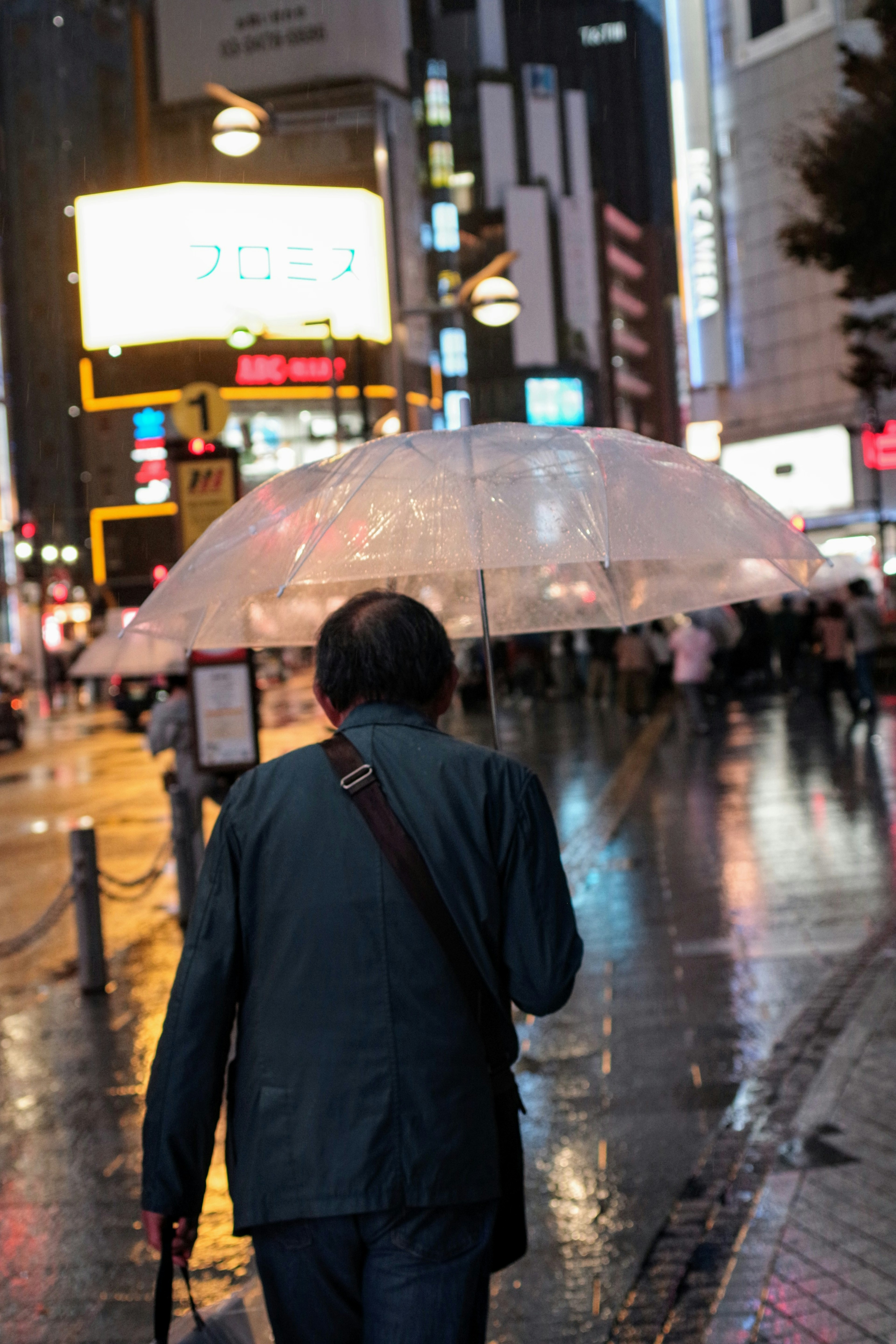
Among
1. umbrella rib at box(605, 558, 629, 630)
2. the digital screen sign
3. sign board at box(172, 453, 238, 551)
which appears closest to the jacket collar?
umbrella rib at box(605, 558, 629, 630)

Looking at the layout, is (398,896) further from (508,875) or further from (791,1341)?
(791,1341)

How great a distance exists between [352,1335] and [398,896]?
739 millimetres

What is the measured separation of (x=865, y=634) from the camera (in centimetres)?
2086

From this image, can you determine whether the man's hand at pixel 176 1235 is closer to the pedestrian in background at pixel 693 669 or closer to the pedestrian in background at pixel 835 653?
the pedestrian in background at pixel 693 669

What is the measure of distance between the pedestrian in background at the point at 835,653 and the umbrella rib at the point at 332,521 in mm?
18854

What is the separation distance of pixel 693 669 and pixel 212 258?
12.0m

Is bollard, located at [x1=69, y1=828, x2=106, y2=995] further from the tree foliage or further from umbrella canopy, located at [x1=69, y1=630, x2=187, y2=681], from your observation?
the tree foliage

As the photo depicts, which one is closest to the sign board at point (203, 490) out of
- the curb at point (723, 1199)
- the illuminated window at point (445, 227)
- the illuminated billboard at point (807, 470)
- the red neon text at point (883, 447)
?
the curb at point (723, 1199)

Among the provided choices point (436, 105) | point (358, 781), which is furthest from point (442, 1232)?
point (436, 105)

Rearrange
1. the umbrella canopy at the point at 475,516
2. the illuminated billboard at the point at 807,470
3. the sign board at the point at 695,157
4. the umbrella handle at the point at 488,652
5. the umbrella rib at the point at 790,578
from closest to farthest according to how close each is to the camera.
A: the umbrella canopy at the point at 475,516 → the umbrella handle at the point at 488,652 → the umbrella rib at the point at 790,578 → the illuminated billboard at the point at 807,470 → the sign board at the point at 695,157

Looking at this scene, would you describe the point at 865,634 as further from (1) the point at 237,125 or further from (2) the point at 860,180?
(1) the point at 237,125

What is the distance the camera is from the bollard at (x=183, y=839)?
9.92m

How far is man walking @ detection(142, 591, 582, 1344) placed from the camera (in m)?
2.49

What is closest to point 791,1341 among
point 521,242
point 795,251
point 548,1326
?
point 548,1326
